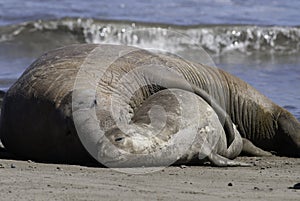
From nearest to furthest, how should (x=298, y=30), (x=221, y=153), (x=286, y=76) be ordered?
(x=221, y=153) < (x=286, y=76) < (x=298, y=30)

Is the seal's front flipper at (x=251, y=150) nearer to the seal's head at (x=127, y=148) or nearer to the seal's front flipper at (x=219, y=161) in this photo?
the seal's front flipper at (x=219, y=161)

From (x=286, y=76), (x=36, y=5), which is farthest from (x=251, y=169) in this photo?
(x=36, y=5)

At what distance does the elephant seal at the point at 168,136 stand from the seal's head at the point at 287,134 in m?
0.89

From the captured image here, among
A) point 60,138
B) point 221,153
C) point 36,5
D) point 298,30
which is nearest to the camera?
point 60,138

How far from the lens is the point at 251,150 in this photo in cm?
769

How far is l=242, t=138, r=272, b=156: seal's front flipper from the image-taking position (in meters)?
7.66

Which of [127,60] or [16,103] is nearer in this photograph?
[16,103]

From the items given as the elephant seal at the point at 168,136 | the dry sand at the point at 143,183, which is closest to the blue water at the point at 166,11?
the elephant seal at the point at 168,136

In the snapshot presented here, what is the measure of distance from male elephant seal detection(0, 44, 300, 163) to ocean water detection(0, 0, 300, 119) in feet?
19.8

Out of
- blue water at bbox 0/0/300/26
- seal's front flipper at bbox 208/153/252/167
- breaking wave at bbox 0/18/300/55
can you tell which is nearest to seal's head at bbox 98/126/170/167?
seal's front flipper at bbox 208/153/252/167

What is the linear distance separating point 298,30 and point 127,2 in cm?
517

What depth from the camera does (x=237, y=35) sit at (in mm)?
18000

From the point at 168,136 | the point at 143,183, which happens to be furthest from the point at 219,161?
the point at 143,183

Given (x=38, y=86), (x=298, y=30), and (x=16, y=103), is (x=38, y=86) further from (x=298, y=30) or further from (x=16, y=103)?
(x=298, y=30)
